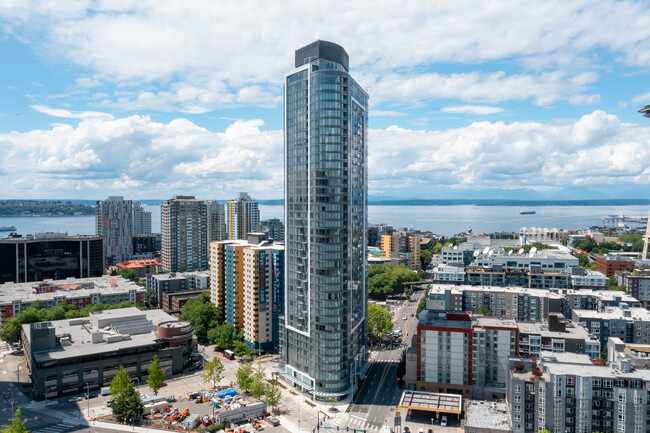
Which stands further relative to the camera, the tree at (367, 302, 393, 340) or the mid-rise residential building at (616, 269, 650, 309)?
the mid-rise residential building at (616, 269, 650, 309)

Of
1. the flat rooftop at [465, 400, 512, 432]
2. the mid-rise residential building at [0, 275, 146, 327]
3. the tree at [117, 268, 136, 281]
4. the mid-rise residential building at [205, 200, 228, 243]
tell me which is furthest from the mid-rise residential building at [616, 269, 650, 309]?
the tree at [117, 268, 136, 281]

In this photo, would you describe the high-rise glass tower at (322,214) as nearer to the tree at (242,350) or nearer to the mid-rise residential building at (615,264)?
the tree at (242,350)

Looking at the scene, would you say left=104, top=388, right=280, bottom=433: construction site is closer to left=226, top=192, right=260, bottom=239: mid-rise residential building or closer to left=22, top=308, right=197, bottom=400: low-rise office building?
left=22, top=308, right=197, bottom=400: low-rise office building

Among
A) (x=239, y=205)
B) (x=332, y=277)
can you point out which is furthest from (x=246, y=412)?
(x=239, y=205)

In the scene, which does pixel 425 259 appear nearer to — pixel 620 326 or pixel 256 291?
pixel 620 326

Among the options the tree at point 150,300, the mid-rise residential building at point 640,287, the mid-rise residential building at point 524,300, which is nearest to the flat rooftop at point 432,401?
the mid-rise residential building at point 524,300

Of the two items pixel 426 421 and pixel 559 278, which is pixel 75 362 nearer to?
pixel 426 421
